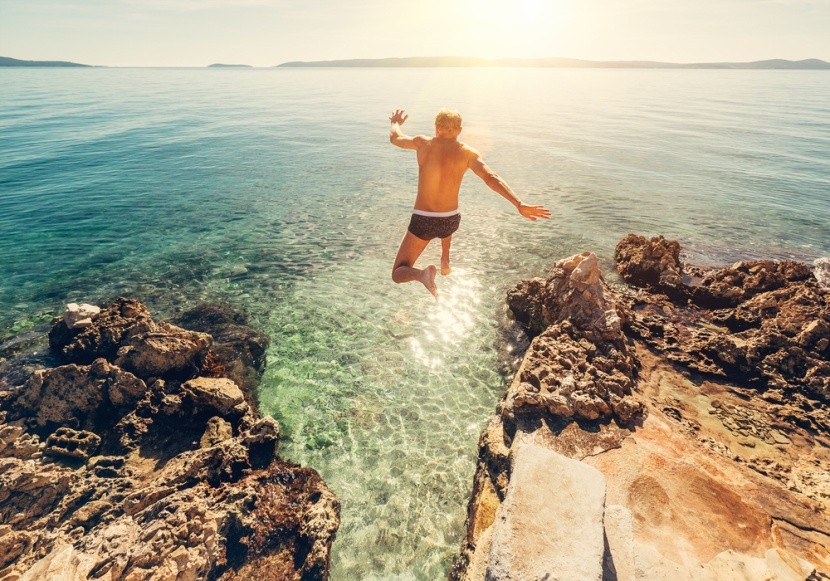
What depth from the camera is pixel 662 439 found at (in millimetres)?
6883

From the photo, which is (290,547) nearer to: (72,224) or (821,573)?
(821,573)

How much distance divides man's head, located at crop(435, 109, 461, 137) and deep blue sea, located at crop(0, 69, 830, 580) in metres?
6.49

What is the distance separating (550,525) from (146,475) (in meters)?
7.59

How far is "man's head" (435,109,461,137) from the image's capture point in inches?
249

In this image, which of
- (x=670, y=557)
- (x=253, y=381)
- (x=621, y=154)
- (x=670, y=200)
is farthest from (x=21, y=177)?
(x=621, y=154)

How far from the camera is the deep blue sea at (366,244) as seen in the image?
867cm

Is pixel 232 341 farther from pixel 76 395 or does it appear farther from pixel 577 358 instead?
pixel 577 358

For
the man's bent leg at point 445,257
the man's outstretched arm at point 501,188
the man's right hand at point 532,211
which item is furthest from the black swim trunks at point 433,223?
the man's right hand at point 532,211

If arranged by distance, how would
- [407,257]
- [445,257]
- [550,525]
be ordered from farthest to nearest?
[445,257]
[407,257]
[550,525]

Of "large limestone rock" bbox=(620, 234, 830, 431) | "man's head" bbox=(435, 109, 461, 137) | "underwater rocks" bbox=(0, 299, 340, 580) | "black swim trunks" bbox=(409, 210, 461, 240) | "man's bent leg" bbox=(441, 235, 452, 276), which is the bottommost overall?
"underwater rocks" bbox=(0, 299, 340, 580)

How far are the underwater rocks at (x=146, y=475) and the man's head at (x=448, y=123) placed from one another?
6.99 metres

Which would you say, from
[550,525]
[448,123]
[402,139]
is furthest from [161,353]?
[550,525]

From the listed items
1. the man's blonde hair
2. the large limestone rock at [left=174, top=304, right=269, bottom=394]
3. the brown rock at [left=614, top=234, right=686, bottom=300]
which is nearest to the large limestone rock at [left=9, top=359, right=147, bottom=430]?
the large limestone rock at [left=174, top=304, right=269, bottom=394]

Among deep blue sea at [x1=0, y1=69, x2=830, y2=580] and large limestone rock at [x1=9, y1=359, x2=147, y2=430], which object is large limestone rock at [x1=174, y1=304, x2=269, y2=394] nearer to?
deep blue sea at [x1=0, y1=69, x2=830, y2=580]
